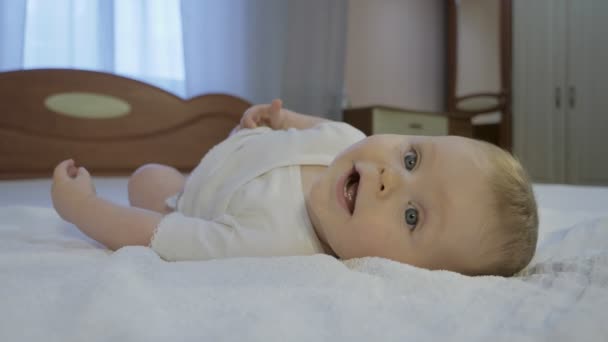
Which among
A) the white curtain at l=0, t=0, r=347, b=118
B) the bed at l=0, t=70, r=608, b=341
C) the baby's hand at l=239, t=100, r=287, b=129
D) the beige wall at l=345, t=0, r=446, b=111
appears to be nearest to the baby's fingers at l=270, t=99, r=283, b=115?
the baby's hand at l=239, t=100, r=287, b=129

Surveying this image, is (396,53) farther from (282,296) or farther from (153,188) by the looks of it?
(282,296)

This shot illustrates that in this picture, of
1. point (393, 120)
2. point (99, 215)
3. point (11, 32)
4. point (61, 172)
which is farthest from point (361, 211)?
point (393, 120)

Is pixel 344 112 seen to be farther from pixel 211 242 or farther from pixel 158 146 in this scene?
pixel 211 242

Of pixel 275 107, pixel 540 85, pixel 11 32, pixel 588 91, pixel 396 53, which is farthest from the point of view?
pixel 396 53

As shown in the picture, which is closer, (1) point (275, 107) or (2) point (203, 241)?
(2) point (203, 241)

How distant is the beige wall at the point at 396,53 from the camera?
339cm

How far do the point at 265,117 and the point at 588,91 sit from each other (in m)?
3.01

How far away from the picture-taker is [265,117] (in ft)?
3.86

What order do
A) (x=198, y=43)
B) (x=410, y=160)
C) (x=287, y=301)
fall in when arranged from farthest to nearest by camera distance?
(x=198, y=43) → (x=410, y=160) → (x=287, y=301)

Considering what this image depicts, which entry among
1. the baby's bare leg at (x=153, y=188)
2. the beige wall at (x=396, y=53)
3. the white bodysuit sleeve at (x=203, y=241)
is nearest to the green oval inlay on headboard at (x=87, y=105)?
the baby's bare leg at (x=153, y=188)

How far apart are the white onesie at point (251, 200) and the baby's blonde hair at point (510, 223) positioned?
281 mm

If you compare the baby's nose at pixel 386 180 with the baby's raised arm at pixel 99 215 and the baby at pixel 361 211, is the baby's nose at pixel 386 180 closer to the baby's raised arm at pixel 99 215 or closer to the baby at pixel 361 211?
the baby at pixel 361 211

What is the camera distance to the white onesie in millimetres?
748

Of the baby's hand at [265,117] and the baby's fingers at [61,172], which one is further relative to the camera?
the baby's hand at [265,117]
